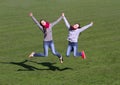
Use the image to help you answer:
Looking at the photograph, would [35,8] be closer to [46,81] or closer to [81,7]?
[81,7]

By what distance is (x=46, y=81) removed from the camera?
15242 millimetres

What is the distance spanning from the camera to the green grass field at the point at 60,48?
15.8 metres

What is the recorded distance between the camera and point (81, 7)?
145 ft

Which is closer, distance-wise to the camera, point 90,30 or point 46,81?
point 46,81

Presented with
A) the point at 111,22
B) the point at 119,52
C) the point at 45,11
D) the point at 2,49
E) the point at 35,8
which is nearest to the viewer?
the point at 119,52

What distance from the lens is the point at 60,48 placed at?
23.3 m

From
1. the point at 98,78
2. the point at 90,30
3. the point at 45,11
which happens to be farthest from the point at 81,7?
the point at 98,78

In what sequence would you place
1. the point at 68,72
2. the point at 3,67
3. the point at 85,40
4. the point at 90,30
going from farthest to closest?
the point at 90,30
the point at 85,40
the point at 3,67
the point at 68,72

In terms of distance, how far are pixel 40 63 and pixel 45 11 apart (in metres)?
23.1

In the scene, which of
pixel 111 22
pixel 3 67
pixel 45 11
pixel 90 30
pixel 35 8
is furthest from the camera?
pixel 35 8

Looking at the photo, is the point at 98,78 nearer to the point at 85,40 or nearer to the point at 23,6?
the point at 85,40

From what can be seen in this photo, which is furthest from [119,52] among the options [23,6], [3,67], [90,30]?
[23,6]

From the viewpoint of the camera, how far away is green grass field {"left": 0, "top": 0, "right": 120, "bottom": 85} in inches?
620

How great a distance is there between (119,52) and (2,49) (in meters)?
7.65
